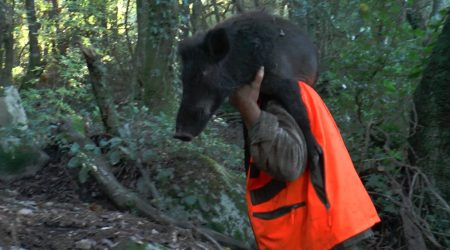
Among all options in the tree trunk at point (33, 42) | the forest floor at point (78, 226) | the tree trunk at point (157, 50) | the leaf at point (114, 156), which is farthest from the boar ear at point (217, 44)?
the tree trunk at point (33, 42)

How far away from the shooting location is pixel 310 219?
2.58 metres

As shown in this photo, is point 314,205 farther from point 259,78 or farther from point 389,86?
point 389,86

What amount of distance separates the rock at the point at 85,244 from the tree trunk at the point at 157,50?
323 centimetres

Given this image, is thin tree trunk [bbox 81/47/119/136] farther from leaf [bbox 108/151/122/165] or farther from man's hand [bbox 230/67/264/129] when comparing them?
man's hand [bbox 230/67/264/129]

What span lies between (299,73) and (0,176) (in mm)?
4033

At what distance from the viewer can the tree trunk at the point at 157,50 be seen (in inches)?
277

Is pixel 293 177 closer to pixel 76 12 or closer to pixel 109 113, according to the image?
pixel 109 113

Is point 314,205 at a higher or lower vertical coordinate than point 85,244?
higher

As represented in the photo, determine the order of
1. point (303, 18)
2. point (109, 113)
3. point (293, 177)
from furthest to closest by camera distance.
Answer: point (303, 18) → point (109, 113) → point (293, 177)

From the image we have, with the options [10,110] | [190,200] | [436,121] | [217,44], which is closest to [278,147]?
[217,44]

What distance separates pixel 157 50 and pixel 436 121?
3643mm

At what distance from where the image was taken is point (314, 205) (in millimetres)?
2574

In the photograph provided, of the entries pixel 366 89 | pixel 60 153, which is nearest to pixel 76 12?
pixel 60 153

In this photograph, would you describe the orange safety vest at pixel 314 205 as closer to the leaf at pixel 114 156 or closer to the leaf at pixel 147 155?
the leaf at pixel 147 155
